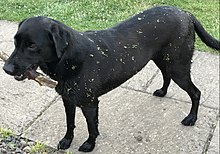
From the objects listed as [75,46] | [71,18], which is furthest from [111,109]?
[71,18]

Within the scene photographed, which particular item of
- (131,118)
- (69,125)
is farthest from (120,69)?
Result: (131,118)

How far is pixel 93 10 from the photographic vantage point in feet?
23.4

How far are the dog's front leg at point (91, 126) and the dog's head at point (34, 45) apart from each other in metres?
0.73

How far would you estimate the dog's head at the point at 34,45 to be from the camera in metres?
3.28

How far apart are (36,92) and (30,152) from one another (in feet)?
3.44

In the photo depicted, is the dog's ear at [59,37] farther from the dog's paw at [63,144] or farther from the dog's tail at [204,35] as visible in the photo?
the dog's tail at [204,35]

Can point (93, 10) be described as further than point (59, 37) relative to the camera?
Yes

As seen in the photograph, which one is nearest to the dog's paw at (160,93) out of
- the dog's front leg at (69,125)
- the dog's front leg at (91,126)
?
the dog's front leg at (91,126)

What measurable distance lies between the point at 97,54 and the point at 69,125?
31.4 inches

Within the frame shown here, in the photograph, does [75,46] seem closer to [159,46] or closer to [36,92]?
[159,46]

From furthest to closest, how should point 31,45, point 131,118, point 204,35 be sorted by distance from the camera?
point 131,118 < point 204,35 < point 31,45

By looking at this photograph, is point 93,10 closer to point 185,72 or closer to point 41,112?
point 41,112

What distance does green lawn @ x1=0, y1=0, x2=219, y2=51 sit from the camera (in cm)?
667

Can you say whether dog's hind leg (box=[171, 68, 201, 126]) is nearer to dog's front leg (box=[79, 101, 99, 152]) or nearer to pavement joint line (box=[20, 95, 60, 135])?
dog's front leg (box=[79, 101, 99, 152])
